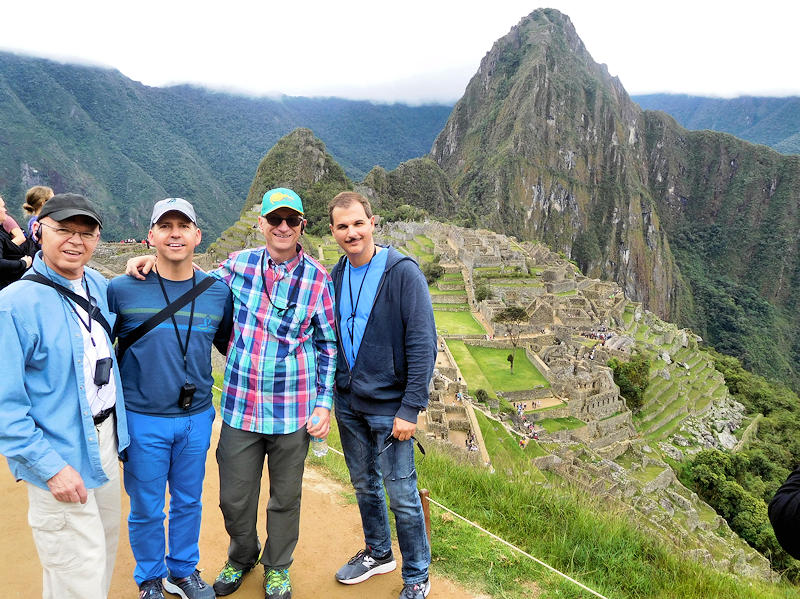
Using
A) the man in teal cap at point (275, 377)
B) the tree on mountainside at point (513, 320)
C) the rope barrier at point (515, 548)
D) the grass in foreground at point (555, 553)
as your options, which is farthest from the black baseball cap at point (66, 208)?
the tree on mountainside at point (513, 320)

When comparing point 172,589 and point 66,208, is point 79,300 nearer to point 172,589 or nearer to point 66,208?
point 66,208

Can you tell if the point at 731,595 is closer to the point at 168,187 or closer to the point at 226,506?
the point at 226,506

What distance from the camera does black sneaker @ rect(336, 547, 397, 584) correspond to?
317 cm

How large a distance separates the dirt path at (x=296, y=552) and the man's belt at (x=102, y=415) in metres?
1.26

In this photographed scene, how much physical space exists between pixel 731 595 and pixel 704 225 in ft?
523

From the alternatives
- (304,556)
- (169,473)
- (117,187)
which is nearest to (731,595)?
(304,556)

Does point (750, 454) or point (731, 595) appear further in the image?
point (750, 454)

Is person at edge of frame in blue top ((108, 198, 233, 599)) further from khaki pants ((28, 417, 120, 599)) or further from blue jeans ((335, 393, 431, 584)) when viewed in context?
blue jeans ((335, 393, 431, 584))

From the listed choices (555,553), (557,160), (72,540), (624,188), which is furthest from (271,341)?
(624,188)

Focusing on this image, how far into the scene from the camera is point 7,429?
2039 millimetres

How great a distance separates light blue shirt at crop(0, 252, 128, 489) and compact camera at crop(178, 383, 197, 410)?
45 cm

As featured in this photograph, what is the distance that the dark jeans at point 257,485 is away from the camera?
2904 mm

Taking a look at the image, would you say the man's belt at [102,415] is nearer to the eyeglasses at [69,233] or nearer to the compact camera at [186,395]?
the compact camera at [186,395]

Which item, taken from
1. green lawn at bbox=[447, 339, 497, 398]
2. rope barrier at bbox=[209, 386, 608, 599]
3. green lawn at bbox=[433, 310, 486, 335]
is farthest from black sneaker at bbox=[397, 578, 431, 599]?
green lawn at bbox=[433, 310, 486, 335]
